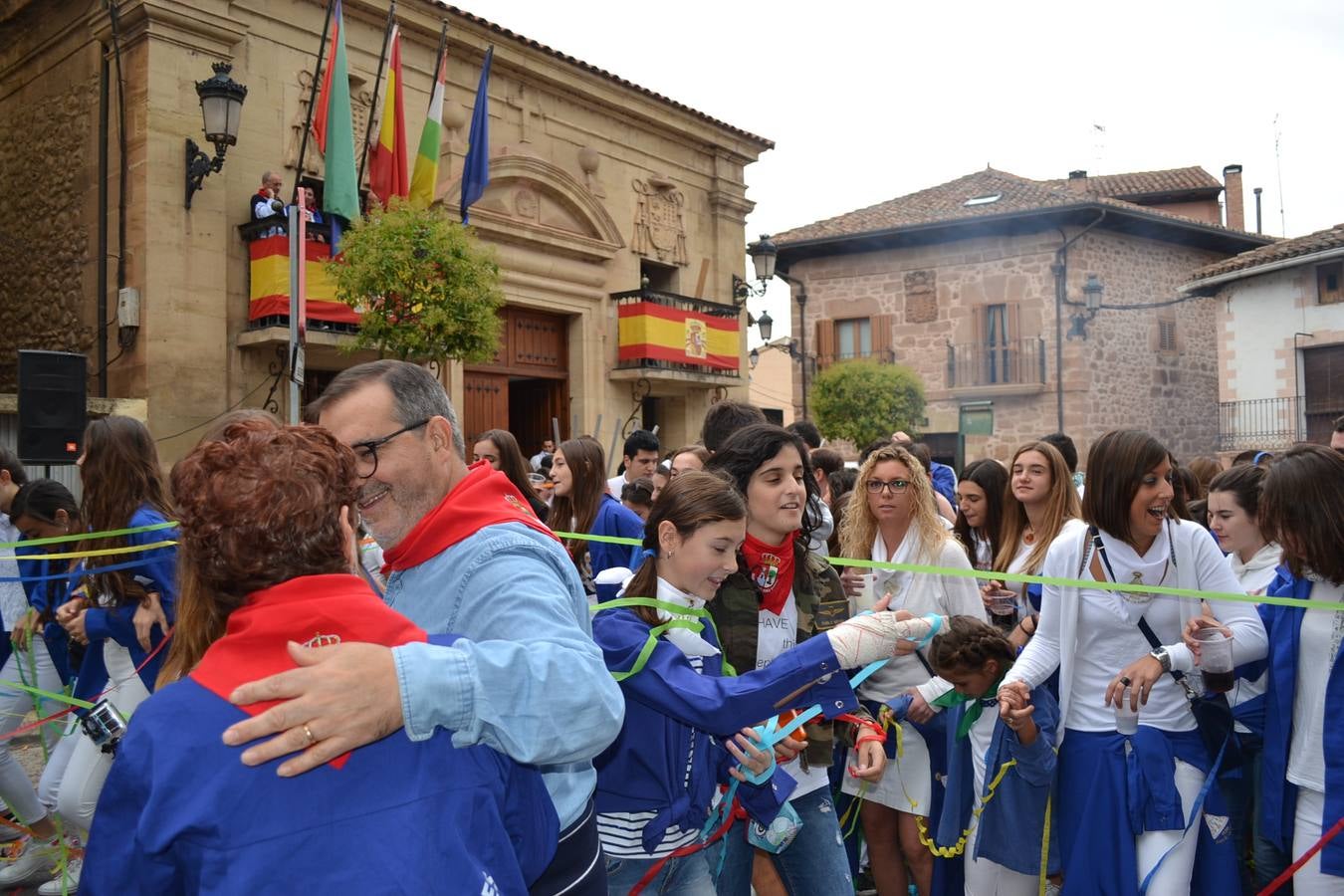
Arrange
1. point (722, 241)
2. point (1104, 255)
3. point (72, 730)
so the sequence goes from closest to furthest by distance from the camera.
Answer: point (72, 730)
point (722, 241)
point (1104, 255)

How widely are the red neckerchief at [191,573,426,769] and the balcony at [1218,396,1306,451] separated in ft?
76.8

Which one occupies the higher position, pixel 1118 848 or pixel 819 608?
pixel 819 608

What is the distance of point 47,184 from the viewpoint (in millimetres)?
13359

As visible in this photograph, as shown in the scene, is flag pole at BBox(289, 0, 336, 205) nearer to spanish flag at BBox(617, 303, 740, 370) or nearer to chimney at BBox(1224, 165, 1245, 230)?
spanish flag at BBox(617, 303, 740, 370)

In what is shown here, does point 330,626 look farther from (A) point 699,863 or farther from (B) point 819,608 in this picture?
(B) point 819,608

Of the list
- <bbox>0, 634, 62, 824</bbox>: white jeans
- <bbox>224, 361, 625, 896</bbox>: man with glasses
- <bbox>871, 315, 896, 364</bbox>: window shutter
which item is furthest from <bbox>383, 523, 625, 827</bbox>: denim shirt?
<bbox>871, 315, 896, 364</bbox>: window shutter

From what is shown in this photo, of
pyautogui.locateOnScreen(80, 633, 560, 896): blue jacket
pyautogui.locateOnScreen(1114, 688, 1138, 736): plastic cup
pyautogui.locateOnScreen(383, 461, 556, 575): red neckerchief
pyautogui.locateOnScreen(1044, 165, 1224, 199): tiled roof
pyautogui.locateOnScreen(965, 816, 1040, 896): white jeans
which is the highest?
pyautogui.locateOnScreen(1044, 165, 1224, 199): tiled roof

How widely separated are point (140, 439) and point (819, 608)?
2892mm

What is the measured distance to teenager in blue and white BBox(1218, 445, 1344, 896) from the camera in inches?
120

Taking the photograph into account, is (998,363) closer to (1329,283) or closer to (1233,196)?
(1329,283)

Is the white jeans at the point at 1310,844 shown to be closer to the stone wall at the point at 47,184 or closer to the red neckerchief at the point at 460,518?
the red neckerchief at the point at 460,518

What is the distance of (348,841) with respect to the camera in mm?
1398

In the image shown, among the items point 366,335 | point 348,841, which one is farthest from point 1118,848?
point 366,335

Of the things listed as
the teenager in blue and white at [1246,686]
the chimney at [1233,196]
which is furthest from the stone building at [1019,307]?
the teenager in blue and white at [1246,686]
